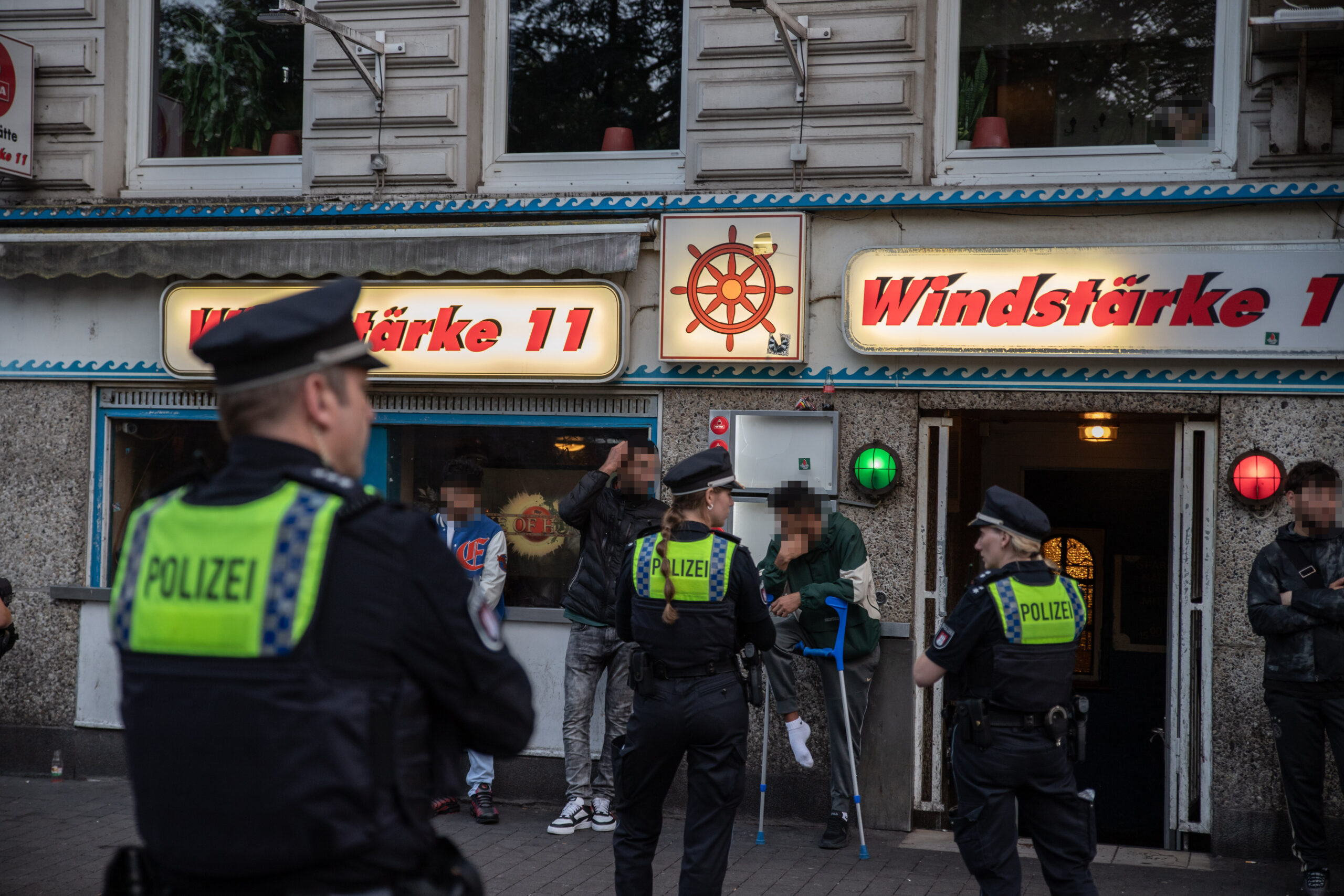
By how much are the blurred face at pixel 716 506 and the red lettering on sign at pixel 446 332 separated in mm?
3283

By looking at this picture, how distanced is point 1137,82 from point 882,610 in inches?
143

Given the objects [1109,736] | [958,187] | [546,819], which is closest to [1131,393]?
[958,187]

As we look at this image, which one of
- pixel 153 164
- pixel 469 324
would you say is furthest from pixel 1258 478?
pixel 153 164

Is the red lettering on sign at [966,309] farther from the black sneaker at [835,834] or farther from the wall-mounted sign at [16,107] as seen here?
the wall-mounted sign at [16,107]

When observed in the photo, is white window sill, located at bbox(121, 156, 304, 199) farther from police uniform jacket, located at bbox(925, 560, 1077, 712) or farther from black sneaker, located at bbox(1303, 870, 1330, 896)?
black sneaker, located at bbox(1303, 870, 1330, 896)

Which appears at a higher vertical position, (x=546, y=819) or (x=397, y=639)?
(x=397, y=639)

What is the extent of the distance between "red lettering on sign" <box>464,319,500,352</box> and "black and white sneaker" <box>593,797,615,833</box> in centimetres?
299

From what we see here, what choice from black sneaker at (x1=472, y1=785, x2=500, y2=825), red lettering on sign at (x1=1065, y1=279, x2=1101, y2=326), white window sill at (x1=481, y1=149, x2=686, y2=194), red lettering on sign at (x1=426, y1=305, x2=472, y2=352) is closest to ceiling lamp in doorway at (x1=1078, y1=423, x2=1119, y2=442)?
red lettering on sign at (x1=1065, y1=279, x2=1101, y2=326)

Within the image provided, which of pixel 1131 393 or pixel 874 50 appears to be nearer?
pixel 1131 393

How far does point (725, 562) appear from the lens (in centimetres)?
530

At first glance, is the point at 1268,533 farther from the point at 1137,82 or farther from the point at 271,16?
the point at 271,16

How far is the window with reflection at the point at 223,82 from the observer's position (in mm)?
9188

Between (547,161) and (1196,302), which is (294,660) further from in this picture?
(547,161)

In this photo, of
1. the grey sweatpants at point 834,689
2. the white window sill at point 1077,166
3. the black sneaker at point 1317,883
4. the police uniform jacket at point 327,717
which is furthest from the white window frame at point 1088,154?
the police uniform jacket at point 327,717
